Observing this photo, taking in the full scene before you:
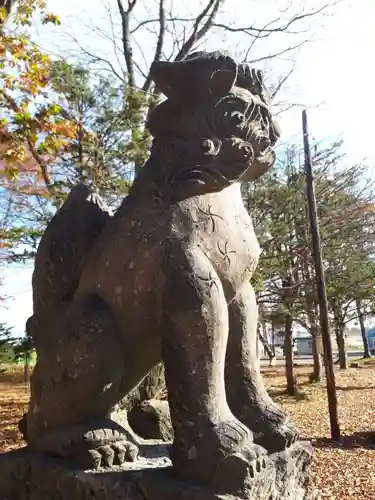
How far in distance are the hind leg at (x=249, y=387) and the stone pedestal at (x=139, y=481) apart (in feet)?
0.23

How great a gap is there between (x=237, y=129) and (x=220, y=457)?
0.98 meters

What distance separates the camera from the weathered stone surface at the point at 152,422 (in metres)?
2.10

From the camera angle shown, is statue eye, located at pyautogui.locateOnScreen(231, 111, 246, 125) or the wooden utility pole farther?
the wooden utility pole

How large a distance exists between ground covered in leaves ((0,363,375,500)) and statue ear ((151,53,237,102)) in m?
5.02

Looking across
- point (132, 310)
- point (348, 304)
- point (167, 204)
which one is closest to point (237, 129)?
point (167, 204)

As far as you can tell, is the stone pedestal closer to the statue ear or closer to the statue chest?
the statue chest

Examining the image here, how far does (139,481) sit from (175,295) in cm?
51

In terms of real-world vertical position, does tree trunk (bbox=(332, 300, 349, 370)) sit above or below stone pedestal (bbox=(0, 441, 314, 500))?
above

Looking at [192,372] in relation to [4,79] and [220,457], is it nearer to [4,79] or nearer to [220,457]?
[220,457]

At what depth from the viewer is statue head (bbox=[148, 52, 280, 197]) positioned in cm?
166

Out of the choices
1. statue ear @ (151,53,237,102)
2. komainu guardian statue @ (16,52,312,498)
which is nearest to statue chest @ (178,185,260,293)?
komainu guardian statue @ (16,52,312,498)

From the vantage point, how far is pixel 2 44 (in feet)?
18.5

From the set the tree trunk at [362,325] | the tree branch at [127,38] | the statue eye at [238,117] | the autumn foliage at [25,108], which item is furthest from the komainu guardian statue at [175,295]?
the tree trunk at [362,325]

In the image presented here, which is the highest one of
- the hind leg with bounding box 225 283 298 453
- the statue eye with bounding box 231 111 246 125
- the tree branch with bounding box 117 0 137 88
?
the tree branch with bounding box 117 0 137 88
